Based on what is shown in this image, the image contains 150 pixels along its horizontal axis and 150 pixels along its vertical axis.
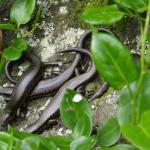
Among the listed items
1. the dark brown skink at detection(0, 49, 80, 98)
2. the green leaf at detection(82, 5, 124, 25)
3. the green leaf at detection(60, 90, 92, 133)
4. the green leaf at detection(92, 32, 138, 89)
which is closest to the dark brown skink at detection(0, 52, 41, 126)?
the dark brown skink at detection(0, 49, 80, 98)

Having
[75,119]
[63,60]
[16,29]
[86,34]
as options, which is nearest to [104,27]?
[86,34]

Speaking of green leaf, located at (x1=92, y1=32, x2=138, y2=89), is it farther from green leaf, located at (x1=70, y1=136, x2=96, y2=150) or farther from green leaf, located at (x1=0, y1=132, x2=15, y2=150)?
green leaf, located at (x1=0, y1=132, x2=15, y2=150)

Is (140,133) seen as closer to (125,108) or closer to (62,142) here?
(125,108)

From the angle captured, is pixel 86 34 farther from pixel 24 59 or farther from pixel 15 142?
pixel 15 142

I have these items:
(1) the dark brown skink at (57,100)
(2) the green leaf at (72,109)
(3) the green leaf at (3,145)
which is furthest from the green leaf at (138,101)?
(1) the dark brown skink at (57,100)

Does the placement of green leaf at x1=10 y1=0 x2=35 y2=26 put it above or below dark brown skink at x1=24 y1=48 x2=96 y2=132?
above

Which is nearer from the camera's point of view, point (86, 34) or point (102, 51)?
point (102, 51)

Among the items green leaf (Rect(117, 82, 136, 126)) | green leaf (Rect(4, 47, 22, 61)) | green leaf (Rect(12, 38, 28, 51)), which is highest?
green leaf (Rect(117, 82, 136, 126))
